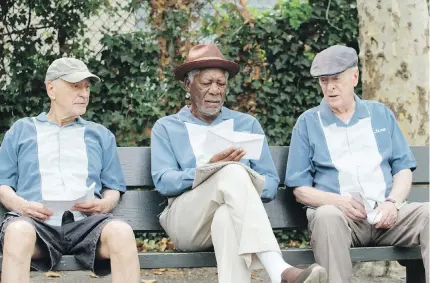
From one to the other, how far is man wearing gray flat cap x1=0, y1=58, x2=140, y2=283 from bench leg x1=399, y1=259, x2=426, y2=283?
1.90 metres

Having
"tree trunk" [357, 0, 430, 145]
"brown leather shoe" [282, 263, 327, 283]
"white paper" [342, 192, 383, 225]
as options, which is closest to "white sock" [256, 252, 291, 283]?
"brown leather shoe" [282, 263, 327, 283]

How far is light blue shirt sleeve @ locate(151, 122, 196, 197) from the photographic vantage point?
5168mm

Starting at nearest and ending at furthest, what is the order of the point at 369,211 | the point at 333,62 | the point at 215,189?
1. the point at 215,189
2. the point at 369,211
3. the point at 333,62

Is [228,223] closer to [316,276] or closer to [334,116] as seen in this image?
[316,276]

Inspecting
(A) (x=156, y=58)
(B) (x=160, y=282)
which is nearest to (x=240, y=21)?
(A) (x=156, y=58)

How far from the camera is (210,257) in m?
5.08

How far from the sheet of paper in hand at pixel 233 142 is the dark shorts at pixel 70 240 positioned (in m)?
0.71

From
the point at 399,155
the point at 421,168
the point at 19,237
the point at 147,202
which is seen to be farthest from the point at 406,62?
the point at 19,237

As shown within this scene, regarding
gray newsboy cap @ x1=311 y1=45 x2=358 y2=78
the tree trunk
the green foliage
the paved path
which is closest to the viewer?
gray newsboy cap @ x1=311 y1=45 x2=358 y2=78

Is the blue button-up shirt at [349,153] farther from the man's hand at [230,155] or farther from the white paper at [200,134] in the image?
the man's hand at [230,155]

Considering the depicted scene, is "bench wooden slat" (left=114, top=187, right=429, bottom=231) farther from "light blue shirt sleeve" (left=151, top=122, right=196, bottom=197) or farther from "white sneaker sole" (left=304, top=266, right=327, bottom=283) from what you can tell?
"white sneaker sole" (left=304, top=266, right=327, bottom=283)

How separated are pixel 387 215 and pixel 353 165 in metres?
0.39

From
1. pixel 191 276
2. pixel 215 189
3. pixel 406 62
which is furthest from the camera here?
pixel 191 276

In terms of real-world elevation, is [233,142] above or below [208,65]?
below
